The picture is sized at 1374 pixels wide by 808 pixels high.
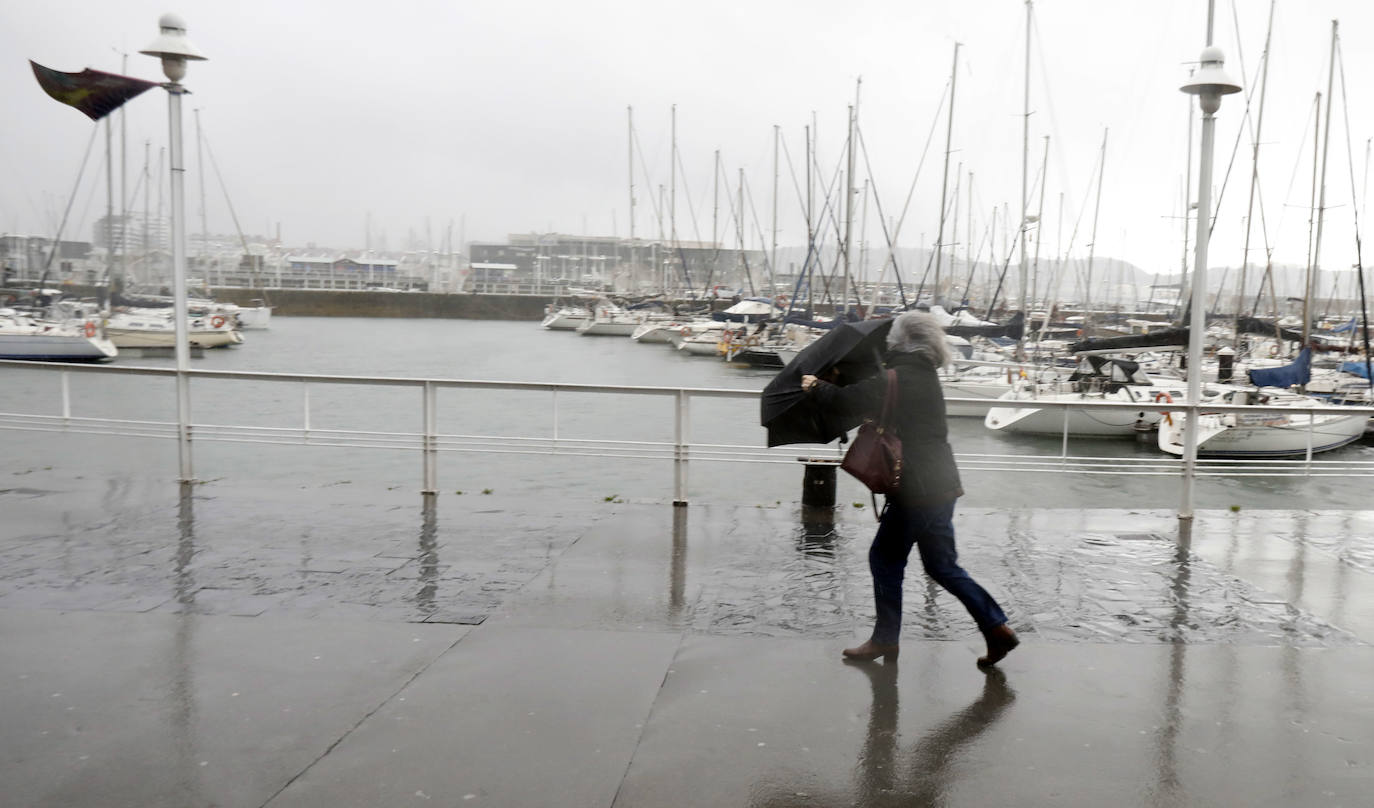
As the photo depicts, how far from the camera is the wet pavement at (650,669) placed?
3828mm

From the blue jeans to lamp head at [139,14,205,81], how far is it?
26.7ft

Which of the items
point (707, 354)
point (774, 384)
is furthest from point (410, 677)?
point (707, 354)

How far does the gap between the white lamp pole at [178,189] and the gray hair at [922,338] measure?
7109mm

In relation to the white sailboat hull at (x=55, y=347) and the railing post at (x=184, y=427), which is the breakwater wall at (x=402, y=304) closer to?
the white sailboat hull at (x=55, y=347)

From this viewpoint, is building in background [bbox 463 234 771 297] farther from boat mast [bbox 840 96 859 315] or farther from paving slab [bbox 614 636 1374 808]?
paving slab [bbox 614 636 1374 808]

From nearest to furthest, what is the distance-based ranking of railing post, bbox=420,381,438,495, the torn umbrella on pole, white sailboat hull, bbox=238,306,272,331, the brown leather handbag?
1. the brown leather handbag
2. railing post, bbox=420,381,438,495
3. the torn umbrella on pole
4. white sailboat hull, bbox=238,306,272,331

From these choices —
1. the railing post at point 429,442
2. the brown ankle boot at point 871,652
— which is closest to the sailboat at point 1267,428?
the railing post at point 429,442

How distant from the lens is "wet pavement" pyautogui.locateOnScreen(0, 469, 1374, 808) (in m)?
3.83

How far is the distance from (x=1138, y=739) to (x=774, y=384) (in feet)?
7.71

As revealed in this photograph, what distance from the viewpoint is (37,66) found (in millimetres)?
10398

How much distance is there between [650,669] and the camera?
4965mm

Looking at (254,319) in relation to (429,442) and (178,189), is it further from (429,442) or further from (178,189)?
(429,442)

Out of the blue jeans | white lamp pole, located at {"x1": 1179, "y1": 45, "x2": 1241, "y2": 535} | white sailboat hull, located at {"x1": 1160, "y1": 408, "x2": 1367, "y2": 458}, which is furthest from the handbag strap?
white sailboat hull, located at {"x1": 1160, "y1": 408, "x2": 1367, "y2": 458}

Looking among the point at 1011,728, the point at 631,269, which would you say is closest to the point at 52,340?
the point at 1011,728
